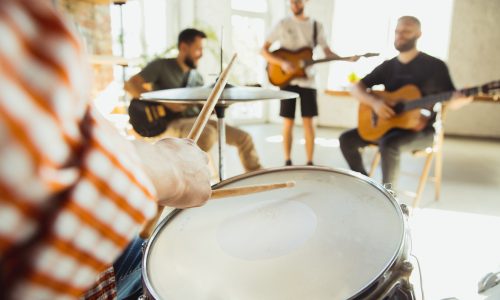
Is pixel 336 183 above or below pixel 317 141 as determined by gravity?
above

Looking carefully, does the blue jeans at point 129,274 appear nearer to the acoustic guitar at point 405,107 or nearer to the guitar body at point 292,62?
the acoustic guitar at point 405,107

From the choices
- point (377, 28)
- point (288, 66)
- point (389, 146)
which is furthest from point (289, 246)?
point (377, 28)

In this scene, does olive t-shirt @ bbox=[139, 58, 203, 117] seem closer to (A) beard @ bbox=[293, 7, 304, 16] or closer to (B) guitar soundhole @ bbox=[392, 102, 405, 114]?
(A) beard @ bbox=[293, 7, 304, 16]

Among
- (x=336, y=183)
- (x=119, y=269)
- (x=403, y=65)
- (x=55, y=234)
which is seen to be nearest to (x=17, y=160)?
(x=55, y=234)

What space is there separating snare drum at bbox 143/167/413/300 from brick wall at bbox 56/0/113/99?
3.10 metres

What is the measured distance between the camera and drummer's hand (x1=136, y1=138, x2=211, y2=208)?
1.07 feet

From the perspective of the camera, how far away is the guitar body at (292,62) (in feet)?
10.1

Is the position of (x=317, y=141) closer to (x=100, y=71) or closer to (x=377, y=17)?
(x=377, y=17)

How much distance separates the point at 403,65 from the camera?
7.83 ft

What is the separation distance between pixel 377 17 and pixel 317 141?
82.0 inches

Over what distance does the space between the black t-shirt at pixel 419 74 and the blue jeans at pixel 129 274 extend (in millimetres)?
1984

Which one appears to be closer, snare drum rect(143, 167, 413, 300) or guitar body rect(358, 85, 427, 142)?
snare drum rect(143, 167, 413, 300)

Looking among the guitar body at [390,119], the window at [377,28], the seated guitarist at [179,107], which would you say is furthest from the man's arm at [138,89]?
the window at [377,28]

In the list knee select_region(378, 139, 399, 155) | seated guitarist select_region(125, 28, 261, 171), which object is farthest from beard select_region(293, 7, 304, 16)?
knee select_region(378, 139, 399, 155)
